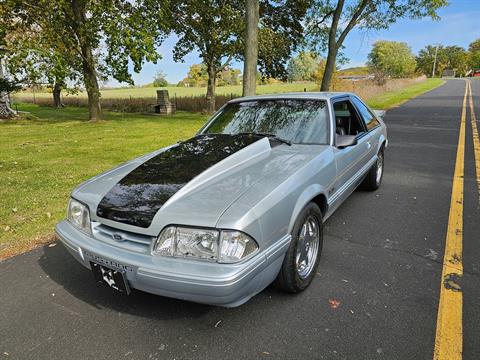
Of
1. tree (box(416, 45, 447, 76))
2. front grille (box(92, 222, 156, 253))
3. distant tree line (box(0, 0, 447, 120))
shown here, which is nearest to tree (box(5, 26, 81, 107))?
distant tree line (box(0, 0, 447, 120))

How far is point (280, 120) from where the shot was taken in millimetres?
3648

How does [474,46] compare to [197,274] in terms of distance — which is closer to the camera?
[197,274]

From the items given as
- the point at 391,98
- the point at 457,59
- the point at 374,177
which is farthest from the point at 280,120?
the point at 457,59

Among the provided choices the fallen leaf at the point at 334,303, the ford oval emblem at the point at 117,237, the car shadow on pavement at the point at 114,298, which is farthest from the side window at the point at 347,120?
the ford oval emblem at the point at 117,237

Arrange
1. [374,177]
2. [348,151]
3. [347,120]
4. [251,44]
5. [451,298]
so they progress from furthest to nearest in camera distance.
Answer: [251,44] < [374,177] < [347,120] < [348,151] < [451,298]

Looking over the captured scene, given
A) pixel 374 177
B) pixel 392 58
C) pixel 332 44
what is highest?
pixel 392 58

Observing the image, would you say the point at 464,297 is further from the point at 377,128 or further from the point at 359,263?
the point at 377,128

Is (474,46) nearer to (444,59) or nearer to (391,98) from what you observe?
(444,59)

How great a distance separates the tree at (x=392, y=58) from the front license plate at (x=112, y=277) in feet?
241

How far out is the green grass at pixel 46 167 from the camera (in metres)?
4.16

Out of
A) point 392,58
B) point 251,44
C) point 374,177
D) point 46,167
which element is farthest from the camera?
point 392,58

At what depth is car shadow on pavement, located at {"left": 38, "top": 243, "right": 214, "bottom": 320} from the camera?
2502 millimetres

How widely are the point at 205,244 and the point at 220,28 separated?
19.7 m

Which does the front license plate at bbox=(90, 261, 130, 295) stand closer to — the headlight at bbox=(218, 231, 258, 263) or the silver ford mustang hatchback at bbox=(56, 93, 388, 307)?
the silver ford mustang hatchback at bbox=(56, 93, 388, 307)
